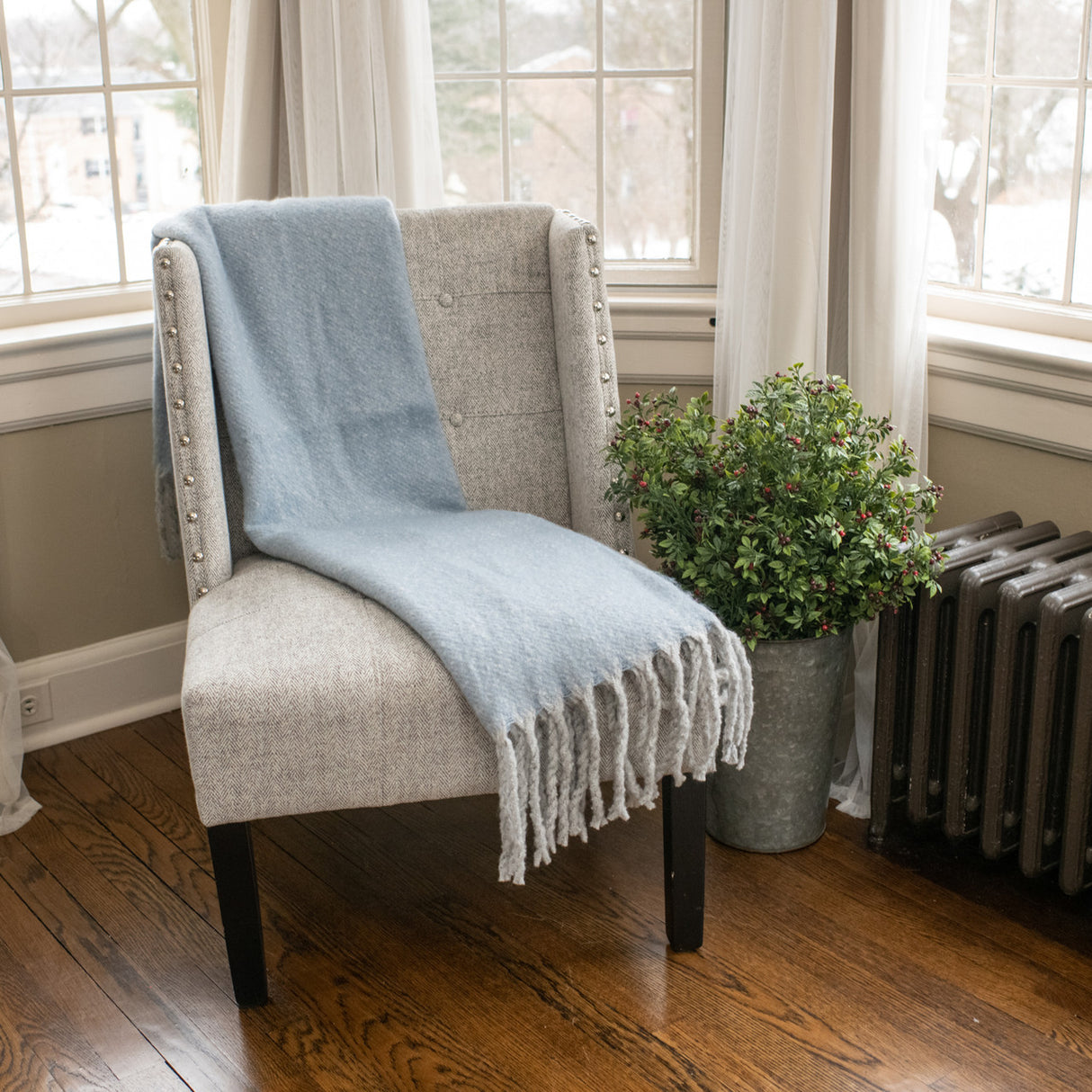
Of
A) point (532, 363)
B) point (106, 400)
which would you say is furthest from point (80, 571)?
point (532, 363)

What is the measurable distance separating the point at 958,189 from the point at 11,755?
1.86 metres

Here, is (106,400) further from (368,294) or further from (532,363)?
(532,363)

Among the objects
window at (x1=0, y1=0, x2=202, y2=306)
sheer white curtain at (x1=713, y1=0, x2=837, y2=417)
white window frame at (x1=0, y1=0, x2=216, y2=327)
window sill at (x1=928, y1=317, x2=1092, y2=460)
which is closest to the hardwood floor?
window sill at (x1=928, y1=317, x2=1092, y2=460)

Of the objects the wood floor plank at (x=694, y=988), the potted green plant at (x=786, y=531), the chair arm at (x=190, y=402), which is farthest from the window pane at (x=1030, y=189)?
the chair arm at (x=190, y=402)

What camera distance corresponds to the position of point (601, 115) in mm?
2404

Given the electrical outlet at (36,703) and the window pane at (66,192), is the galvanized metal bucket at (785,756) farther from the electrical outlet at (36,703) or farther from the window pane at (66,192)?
the window pane at (66,192)

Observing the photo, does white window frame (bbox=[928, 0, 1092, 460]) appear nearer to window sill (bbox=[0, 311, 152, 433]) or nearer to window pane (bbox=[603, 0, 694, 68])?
window pane (bbox=[603, 0, 694, 68])

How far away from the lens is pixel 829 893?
6.21ft

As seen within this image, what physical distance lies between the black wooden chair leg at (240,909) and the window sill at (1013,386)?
1287mm

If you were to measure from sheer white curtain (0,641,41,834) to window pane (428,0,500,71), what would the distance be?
135 cm

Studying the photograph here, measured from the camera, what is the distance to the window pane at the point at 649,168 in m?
2.39

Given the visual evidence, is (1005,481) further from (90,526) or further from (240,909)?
(90,526)

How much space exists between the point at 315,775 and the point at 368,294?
32.5 inches

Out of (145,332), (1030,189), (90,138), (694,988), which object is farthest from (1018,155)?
(90,138)
